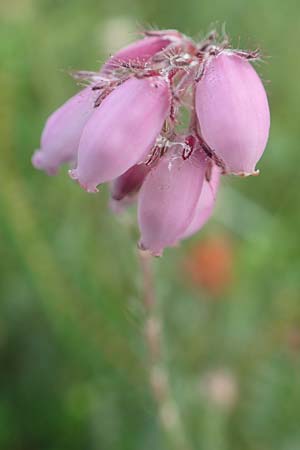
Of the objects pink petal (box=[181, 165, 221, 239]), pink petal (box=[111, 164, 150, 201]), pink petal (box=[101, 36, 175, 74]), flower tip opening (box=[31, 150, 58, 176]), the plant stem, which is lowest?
the plant stem

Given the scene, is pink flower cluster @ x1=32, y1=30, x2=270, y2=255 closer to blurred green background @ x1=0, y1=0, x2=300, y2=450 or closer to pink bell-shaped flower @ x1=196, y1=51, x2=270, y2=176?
pink bell-shaped flower @ x1=196, y1=51, x2=270, y2=176

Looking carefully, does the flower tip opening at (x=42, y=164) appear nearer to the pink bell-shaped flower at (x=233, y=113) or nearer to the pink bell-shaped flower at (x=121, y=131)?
the pink bell-shaped flower at (x=121, y=131)

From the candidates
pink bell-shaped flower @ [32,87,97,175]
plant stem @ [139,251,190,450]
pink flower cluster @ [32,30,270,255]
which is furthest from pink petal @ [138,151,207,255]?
plant stem @ [139,251,190,450]

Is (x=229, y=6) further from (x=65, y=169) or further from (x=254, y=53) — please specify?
(x=254, y=53)

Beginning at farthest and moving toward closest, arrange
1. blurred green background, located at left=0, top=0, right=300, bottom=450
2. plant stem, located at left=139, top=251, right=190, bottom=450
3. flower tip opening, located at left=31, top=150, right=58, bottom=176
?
blurred green background, located at left=0, top=0, right=300, bottom=450
plant stem, located at left=139, top=251, right=190, bottom=450
flower tip opening, located at left=31, top=150, right=58, bottom=176

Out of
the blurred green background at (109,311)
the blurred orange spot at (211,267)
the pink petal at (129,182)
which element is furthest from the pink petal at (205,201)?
the blurred orange spot at (211,267)

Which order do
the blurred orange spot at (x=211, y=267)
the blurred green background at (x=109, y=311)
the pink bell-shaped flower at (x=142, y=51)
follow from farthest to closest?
1. the blurred orange spot at (x=211, y=267)
2. the blurred green background at (x=109, y=311)
3. the pink bell-shaped flower at (x=142, y=51)

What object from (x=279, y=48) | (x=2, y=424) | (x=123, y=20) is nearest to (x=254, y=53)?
(x=2, y=424)
